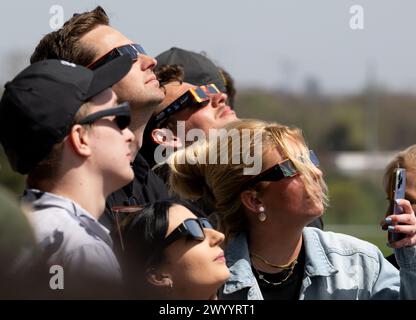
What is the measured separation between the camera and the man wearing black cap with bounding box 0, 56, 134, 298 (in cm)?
316

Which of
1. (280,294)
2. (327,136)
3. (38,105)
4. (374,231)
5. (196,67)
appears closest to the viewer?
(38,105)

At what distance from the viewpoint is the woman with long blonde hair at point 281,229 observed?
12.3ft

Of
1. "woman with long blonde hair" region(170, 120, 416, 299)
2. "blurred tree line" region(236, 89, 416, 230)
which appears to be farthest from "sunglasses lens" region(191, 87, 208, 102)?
"blurred tree line" region(236, 89, 416, 230)

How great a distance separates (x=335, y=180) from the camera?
42750 mm

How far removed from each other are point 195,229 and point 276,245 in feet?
1.91

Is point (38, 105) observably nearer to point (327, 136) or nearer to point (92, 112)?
point (92, 112)

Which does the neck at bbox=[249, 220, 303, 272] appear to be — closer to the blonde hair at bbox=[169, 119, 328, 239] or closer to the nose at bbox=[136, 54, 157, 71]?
the blonde hair at bbox=[169, 119, 328, 239]

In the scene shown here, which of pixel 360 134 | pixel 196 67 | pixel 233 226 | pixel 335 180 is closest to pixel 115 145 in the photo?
pixel 233 226

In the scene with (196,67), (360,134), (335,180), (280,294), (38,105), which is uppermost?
(38,105)

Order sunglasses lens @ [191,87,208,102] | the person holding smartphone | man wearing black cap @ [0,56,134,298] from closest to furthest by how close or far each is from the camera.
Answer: man wearing black cap @ [0,56,134,298] < the person holding smartphone < sunglasses lens @ [191,87,208,102]

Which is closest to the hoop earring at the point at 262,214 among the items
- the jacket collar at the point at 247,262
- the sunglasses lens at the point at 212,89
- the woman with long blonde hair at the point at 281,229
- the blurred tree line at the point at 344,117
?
the woman with long blonde hair at the point at 281,229

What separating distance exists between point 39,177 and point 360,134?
6402cm

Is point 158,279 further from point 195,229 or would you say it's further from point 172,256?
point 195,229

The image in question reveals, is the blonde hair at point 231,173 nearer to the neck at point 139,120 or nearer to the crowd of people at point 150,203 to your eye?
the crowd of people at point 150,203
